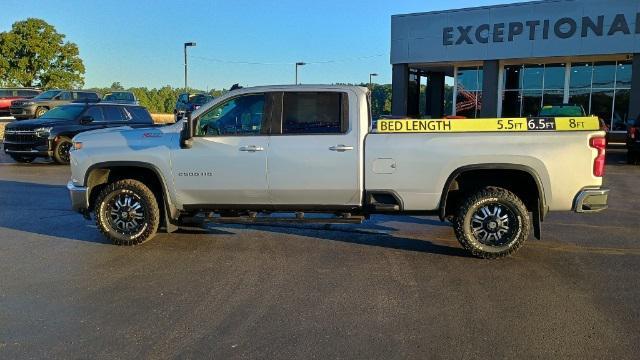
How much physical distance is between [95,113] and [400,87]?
63.0 ft

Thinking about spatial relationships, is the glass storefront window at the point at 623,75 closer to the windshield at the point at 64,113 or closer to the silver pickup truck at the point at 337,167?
the silver pickup truck at the point at 337,167

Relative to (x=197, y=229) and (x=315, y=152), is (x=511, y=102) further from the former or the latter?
(x=315, y=152)

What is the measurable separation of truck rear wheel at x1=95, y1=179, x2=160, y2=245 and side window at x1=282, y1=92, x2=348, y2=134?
74.7 inches

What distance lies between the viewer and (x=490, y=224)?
6.12 meters

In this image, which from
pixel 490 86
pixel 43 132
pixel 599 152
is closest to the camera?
pixel 599 152

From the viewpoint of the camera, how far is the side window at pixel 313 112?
629 cm

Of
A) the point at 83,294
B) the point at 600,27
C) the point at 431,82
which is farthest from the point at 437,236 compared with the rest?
the point at 431,82

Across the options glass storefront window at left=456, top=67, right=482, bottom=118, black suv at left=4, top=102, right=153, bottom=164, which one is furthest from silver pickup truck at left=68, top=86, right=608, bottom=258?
glass storefront window at left=456, top=67, right=482, bottom=118

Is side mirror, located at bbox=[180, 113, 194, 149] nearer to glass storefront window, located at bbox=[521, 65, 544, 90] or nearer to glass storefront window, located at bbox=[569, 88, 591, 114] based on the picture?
glass storefront window, located at bbox=[569, 88, 591, 114]

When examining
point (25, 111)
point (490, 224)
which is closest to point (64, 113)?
point (490, 224)

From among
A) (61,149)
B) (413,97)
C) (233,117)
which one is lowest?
(61,149)

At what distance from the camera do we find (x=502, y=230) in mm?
6145

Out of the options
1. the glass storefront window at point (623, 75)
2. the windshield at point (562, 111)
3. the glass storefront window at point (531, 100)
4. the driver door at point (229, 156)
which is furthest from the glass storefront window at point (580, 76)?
→ the driver door at point (229, 156)

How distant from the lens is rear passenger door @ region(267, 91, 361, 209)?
6.18 metres
